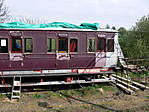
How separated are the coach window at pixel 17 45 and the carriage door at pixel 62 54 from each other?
2018 mm

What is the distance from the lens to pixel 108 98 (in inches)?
283

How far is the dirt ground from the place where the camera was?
596 cm

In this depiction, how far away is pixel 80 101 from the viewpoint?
22.5 ft

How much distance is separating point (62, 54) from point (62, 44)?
0.56 m

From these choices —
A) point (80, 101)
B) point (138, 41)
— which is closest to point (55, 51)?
point (80, 101)

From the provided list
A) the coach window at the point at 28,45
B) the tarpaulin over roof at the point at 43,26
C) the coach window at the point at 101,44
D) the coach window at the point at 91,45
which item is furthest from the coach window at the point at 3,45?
the coach window at the point at 101,44

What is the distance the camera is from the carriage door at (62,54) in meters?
8.18

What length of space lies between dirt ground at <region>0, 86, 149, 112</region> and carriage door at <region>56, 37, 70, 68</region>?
1.48 metres

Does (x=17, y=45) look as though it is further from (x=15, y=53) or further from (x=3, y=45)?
(x=3, y=45)

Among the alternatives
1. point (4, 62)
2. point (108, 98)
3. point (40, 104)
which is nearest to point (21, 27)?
point (4, 62)

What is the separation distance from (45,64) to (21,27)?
2.32 metres

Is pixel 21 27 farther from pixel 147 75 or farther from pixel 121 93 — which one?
pixel 147 75

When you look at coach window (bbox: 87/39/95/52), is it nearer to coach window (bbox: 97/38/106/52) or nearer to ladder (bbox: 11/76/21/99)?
coach window (bbox: 97/38/106/52)

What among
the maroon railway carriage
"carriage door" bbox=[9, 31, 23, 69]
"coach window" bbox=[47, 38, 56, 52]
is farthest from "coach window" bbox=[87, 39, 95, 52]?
"carriage door" bbox=[9, 31, 23, 69]
